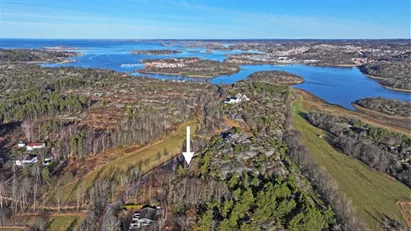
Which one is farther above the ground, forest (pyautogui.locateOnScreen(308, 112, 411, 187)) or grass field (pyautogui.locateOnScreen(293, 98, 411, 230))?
forest (pyautogui.locateOnScreen(308, 112, 411, 187))

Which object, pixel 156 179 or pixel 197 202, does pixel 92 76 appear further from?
pixel 197 202

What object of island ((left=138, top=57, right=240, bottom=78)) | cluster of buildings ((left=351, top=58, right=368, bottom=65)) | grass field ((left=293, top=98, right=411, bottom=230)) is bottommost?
grass field ((left=293, top=98, right=411, bottom=230))

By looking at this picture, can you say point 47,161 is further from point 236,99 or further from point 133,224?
point 236,99

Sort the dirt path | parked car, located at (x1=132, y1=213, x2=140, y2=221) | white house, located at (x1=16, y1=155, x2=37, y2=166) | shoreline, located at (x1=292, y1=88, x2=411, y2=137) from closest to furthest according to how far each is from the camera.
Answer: parked car, located at (x1=132, y1=213, x2=140, y2=221) < the dirt path < white house, located at (x1=16, y1=155, x2=37, y2=166) < shoreline, located at (x1=292, y1=88, x2=411, y2=137)

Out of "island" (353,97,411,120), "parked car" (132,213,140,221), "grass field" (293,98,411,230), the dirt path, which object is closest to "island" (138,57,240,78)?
"island" (353,97,411,120)

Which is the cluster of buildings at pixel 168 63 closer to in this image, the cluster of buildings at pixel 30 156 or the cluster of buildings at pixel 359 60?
the cluster of buildings at pixel 359 60

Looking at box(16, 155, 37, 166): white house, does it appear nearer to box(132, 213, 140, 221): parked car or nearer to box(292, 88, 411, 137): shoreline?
box(132, 213, 140, 221): parked car
